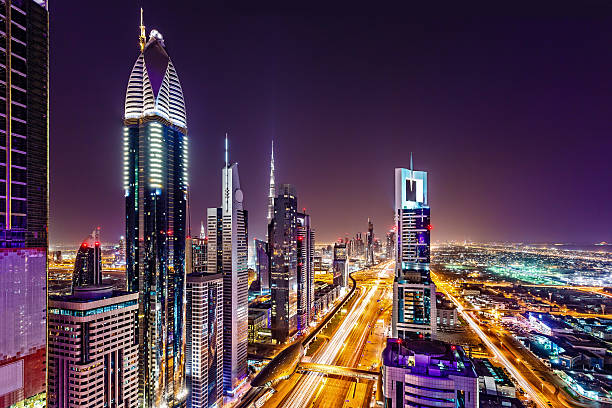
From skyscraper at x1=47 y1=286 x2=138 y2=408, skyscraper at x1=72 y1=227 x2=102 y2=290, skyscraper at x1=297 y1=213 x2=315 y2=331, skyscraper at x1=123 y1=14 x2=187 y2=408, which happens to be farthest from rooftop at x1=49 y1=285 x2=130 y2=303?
skyscraper at x1=297 y1=213 x2=315 y2=331

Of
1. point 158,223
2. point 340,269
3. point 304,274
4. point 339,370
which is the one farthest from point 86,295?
point 340,269

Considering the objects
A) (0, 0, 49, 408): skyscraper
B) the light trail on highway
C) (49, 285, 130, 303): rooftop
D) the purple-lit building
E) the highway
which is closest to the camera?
(0, 0, 49, 408): skyscraper

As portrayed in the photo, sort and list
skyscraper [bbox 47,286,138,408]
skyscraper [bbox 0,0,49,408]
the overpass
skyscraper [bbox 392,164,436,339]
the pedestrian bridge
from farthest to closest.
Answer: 1. skyscraper [bbox 392,164,436,339]
2. the pedestrian bridge
3. the overpass
4. skyscraper [bbox 47,286,138,408]
5. skyscraper [bbox 0,0,49,408]

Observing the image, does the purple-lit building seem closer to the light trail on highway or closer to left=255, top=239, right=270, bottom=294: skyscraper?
the light trail on highway

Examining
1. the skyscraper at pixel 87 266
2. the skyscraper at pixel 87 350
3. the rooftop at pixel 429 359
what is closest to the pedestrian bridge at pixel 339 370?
the rooftop at pixel 429 359

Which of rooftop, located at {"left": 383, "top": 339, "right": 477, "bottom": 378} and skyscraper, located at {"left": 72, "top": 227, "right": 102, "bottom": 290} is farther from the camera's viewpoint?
skyscraper, located at {"left": 72, "top": 227, "right": 102, "bottom": 290}

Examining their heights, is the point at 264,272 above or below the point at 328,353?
above

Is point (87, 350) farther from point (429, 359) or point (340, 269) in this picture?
point (340, 269)

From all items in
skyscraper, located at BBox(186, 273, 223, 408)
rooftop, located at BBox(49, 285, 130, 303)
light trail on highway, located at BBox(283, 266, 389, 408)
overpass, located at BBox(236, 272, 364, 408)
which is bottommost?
light trail on highway, located at BBox(283, 266, 389, 408)
